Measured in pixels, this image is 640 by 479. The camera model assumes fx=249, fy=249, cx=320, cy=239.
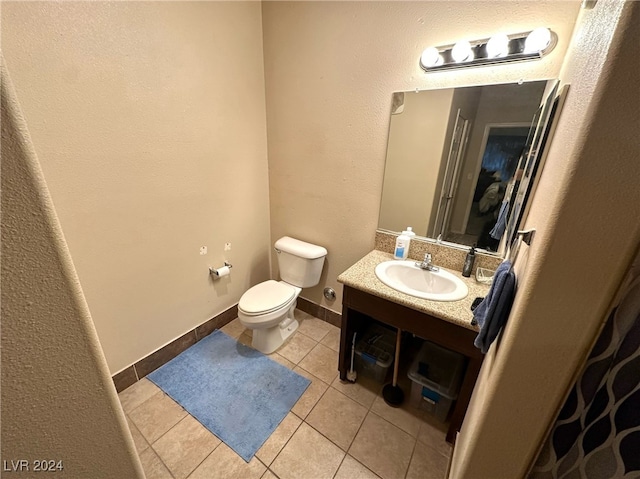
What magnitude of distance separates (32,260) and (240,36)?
1921 millimetres

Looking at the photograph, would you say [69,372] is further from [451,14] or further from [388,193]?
[451,14]

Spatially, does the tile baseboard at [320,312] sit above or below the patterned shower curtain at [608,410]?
below

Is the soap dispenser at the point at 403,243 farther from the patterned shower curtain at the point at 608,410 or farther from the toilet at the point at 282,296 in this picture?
the patterned shower curtain at the point at 608,410

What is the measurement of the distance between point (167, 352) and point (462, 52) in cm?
251

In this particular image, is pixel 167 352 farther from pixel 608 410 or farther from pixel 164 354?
pixel 608 410

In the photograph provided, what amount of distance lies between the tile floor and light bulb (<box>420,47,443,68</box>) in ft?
6.11

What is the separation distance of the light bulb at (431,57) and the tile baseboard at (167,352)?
219 cm

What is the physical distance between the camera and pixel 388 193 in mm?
1624

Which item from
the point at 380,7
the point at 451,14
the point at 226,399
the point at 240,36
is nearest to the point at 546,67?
the point at 451,14

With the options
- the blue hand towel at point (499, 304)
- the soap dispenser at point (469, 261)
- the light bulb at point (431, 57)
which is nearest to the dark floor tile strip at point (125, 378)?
the blue hand towel at point (499, 304)

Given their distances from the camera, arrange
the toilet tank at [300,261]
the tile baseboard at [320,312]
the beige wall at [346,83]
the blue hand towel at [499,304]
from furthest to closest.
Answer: the tile baseboard at [320,312] → the toilet tank at [300,261] → the beige wall at [346,83] → the blue hand towel at [499,304]

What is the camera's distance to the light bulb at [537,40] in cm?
104

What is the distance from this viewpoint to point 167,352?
1.75m

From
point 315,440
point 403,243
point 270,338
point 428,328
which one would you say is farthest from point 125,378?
point 403,243
